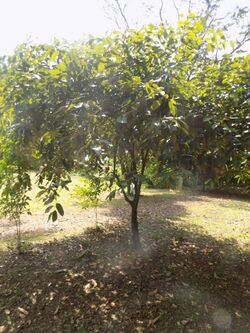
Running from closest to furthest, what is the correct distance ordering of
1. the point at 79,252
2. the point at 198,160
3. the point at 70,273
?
the point at 198,160, the point at 70,273, the point at 79,252

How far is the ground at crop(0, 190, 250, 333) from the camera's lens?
Answer: 2.63m

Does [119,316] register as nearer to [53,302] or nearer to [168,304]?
[168,304]

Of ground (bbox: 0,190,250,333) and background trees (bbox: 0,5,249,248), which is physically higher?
background trees (bbox: 0,5,249,248)

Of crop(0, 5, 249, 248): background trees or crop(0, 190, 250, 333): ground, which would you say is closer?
crop(0, 5, 249, 248): background trees

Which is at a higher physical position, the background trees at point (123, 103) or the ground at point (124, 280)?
the background trees at point (123, 103)

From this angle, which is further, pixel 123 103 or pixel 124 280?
pixel 124 280

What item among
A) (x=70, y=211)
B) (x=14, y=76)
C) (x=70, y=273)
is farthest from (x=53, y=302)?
(x=70, y=211)

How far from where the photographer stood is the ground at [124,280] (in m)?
2.63

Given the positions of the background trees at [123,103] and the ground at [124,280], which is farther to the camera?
the ground at [124,280]

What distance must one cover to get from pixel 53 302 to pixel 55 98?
2.37 metres

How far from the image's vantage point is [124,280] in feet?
11.0

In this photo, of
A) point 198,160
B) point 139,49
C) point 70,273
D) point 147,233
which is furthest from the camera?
point 147,233

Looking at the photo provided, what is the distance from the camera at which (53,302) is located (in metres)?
2.95

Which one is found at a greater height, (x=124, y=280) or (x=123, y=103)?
(x=123, y=103)
